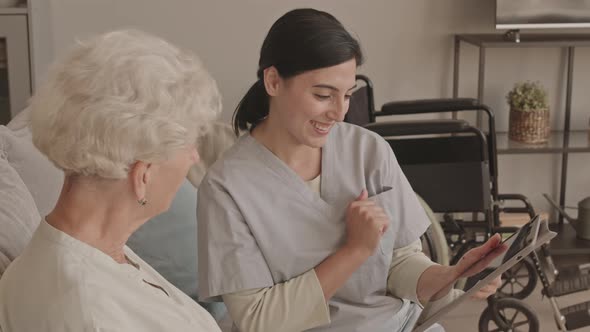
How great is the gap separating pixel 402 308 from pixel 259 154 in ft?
1.37

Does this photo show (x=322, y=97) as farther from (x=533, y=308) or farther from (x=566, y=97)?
(x=566, y=97)

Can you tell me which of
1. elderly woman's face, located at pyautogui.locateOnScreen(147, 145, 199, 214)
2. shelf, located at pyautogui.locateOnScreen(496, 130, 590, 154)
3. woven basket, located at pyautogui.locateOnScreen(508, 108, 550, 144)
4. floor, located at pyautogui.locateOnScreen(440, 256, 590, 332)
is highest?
elderly woman's face, located at pyautogui.locateOnScreen(147, 145, 199, 214)

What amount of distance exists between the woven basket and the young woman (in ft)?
6.48

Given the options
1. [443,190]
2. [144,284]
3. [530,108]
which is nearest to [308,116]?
[144,284]

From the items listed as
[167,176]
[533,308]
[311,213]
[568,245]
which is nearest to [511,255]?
[311,213]

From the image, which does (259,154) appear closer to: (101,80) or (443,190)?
(101,80)

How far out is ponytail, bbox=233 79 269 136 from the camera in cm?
180

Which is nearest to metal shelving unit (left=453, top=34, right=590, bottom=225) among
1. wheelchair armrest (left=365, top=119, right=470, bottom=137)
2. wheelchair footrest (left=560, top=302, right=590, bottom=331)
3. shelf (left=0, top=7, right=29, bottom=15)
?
wheelchair armrest (left=365, top=119, right=470, bottom=137)

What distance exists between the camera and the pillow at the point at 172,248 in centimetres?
210

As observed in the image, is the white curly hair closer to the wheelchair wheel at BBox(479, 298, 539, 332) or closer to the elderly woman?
the elderly woman

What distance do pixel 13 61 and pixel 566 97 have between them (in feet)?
7.34

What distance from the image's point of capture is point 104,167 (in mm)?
1125

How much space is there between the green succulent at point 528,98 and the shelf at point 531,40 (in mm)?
192

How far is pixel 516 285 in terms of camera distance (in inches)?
145
